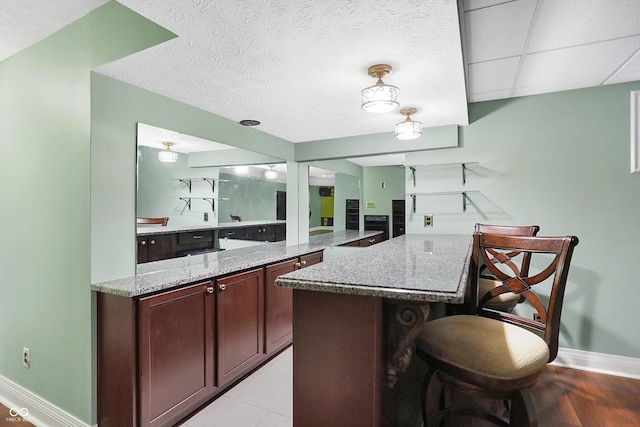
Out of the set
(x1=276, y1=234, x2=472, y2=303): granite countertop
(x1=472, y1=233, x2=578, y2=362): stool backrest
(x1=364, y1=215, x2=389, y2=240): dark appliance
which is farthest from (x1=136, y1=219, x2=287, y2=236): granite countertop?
(x1=472, y1=233, x2=578, y2=362): stool backrest

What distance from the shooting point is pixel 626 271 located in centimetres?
242

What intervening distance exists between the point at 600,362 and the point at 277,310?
105 inches

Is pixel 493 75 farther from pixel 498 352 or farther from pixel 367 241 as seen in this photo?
pixel 367 241

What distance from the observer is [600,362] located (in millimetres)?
2436

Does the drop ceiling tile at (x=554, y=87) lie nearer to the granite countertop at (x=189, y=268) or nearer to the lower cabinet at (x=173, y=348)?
the granite countertop at (x=189, y=268)

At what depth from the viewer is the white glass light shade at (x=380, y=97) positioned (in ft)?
5.47

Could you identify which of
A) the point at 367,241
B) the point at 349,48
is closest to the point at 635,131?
the point at 349,48

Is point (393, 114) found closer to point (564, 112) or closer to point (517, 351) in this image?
point (564, 112)

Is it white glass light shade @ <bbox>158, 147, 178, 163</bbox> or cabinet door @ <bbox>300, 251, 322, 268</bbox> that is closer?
white glass light shade @ <bbox>158, 147, 178, 163</bbox>

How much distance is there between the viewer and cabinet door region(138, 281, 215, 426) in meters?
1.60

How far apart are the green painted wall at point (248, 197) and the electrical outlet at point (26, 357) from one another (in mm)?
1528

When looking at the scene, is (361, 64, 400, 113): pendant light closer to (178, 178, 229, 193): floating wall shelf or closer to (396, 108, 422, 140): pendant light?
(396, 108, 422, 140): pendant light

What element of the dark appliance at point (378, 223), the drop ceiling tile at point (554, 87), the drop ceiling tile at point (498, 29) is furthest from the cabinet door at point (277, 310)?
the drop ceiling tile at point (554, 87)

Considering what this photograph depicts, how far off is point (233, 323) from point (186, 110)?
159cm
